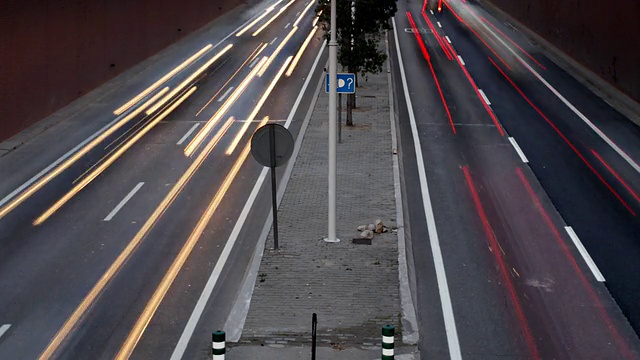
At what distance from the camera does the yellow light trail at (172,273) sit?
14070mm

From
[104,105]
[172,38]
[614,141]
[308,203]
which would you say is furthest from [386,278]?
[172,38]

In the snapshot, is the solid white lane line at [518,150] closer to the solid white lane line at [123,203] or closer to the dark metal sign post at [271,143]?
the dark metal sign post at [271,143]

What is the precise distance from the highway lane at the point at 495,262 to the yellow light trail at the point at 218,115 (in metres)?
6.63

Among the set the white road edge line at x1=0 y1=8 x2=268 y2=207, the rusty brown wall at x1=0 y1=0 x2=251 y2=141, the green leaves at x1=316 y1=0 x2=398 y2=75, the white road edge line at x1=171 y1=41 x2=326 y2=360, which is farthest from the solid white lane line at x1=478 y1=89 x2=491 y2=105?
the rusty brown wall at x1=0 y1=0 x2=251 y2=141

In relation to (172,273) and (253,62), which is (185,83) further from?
(172,273)

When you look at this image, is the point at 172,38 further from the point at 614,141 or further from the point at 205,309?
the point at 205,309

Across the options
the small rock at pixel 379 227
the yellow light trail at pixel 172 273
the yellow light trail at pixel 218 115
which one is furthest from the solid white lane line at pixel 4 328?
the yellow light trail at pixel 218 115

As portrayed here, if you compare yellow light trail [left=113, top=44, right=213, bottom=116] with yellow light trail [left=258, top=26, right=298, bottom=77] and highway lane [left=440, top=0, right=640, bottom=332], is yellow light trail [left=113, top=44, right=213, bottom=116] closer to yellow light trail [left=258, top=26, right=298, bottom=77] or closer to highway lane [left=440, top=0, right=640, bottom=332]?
yellow light trail [left=258, top=26, right=298, bottom=77]

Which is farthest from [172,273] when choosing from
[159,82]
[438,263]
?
[159,82]

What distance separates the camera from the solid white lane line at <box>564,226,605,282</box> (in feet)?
56.3

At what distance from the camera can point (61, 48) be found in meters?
32.3

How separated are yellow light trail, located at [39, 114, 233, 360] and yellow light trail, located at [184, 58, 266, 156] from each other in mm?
838

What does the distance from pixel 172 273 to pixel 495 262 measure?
6531 millimetres

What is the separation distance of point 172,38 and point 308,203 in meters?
29.2
